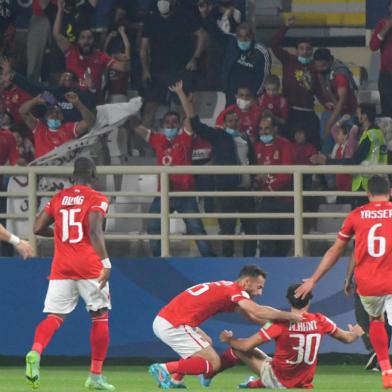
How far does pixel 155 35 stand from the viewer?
809 inches

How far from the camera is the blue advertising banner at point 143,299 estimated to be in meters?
16.8

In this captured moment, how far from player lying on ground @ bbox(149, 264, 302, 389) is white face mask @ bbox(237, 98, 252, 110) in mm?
6026

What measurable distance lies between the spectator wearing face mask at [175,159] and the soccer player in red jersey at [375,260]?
13.6 feet

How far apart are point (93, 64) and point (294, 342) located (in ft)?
25.3

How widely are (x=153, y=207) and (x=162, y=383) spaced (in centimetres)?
399

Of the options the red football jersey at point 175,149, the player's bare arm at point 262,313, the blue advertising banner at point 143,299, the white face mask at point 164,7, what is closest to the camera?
the player's bare arm at point 262,313

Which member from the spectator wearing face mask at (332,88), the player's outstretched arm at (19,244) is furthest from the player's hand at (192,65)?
the player's outstretched arm at (19,244)

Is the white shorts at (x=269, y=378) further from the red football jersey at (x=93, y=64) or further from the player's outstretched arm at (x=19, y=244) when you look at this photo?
the red football jersey at (x=93, y=64)

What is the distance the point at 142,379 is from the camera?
15.5 m

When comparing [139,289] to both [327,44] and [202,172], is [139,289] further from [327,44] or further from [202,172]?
[327,44]

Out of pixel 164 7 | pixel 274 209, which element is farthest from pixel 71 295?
pixel 164 7

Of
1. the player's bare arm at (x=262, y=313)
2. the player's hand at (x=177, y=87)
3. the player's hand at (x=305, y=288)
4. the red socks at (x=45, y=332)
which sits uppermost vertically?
the player's hand at (x=177, y=87)

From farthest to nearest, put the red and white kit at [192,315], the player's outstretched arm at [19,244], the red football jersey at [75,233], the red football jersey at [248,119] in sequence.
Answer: the red football jersey at [248,119] < the red football jersey at [75,233] < the red and white kit at [192,315] < the player's outstretched arm at [19,244]

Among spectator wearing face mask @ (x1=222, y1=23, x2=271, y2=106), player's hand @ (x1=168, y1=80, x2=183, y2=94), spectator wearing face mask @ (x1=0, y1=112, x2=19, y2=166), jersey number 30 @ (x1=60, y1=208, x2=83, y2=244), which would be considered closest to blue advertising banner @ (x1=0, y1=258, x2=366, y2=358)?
spectator wearing face mask @ (x1=0, y1=112, x2=19, y2=166)
